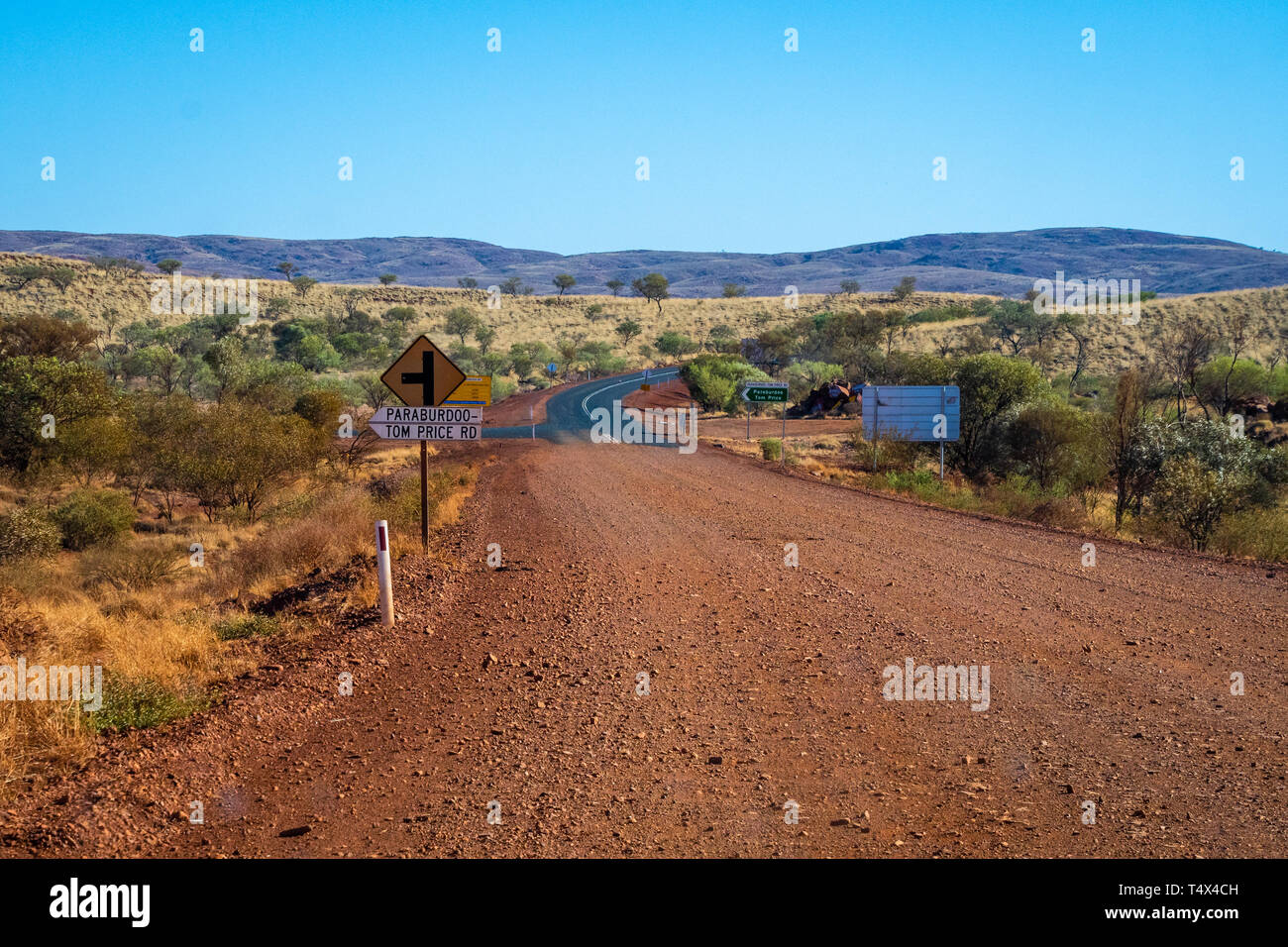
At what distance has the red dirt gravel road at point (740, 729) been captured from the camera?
459 centimetres

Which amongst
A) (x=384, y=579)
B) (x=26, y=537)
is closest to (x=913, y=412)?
(x=384, y=579)

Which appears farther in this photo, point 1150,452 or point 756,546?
point 1150,452

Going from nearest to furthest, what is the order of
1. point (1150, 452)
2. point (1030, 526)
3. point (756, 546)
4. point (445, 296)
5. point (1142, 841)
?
point (1142, 841), point (756, 546), point (1030, 526), point (1150, 452), point (445, 296)

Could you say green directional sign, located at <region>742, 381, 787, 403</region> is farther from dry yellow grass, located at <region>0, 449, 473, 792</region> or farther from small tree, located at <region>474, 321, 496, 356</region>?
small tree, located at <region>474, 321, 496, 356</region>

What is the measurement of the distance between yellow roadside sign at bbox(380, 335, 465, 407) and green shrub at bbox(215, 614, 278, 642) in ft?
12.3

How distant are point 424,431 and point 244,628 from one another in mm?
3650

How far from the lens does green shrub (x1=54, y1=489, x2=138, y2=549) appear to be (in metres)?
18.4

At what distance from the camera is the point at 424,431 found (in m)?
11.5

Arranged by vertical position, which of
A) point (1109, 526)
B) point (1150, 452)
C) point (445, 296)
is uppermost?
point (445, 296)

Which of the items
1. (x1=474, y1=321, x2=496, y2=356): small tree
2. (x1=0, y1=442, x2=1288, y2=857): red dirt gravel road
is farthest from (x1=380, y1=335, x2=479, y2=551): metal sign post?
(x1=474, y1=321, x2=496, y2=356): small tree

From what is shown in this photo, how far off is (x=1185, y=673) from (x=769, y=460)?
19.9 meters
